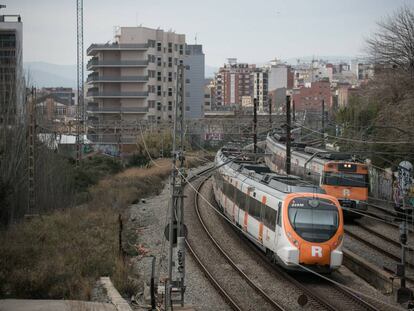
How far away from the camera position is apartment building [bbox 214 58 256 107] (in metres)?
190

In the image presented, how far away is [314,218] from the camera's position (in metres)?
17.8

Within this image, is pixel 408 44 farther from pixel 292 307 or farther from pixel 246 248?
pixel 292 307

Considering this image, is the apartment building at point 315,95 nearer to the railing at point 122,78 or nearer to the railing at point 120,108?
the railing at point 122,78

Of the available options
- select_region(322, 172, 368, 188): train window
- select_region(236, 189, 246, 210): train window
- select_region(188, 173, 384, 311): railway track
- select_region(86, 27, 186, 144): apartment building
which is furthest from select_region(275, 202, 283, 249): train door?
select_region(86, 27, 186, 144): apartment building

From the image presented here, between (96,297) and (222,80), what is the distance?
180318 mm

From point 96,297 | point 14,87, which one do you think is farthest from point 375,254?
point 14,87

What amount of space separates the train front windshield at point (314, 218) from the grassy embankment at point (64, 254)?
5040 millimetres

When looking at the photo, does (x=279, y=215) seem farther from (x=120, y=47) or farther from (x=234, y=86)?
(x=234, y=86)

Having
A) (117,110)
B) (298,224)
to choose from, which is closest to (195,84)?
(117,110)

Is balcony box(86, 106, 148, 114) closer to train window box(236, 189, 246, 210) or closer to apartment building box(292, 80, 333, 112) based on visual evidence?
Answer: apartment building box(292, 80, 333, 112)

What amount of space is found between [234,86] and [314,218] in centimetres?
17410

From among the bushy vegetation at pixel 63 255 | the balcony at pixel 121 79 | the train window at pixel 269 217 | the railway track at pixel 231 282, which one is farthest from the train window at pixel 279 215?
the balcony at pixel 121 79

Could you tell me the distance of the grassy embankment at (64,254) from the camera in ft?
56.3

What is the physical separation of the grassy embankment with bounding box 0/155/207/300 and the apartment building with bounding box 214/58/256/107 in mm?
156085
